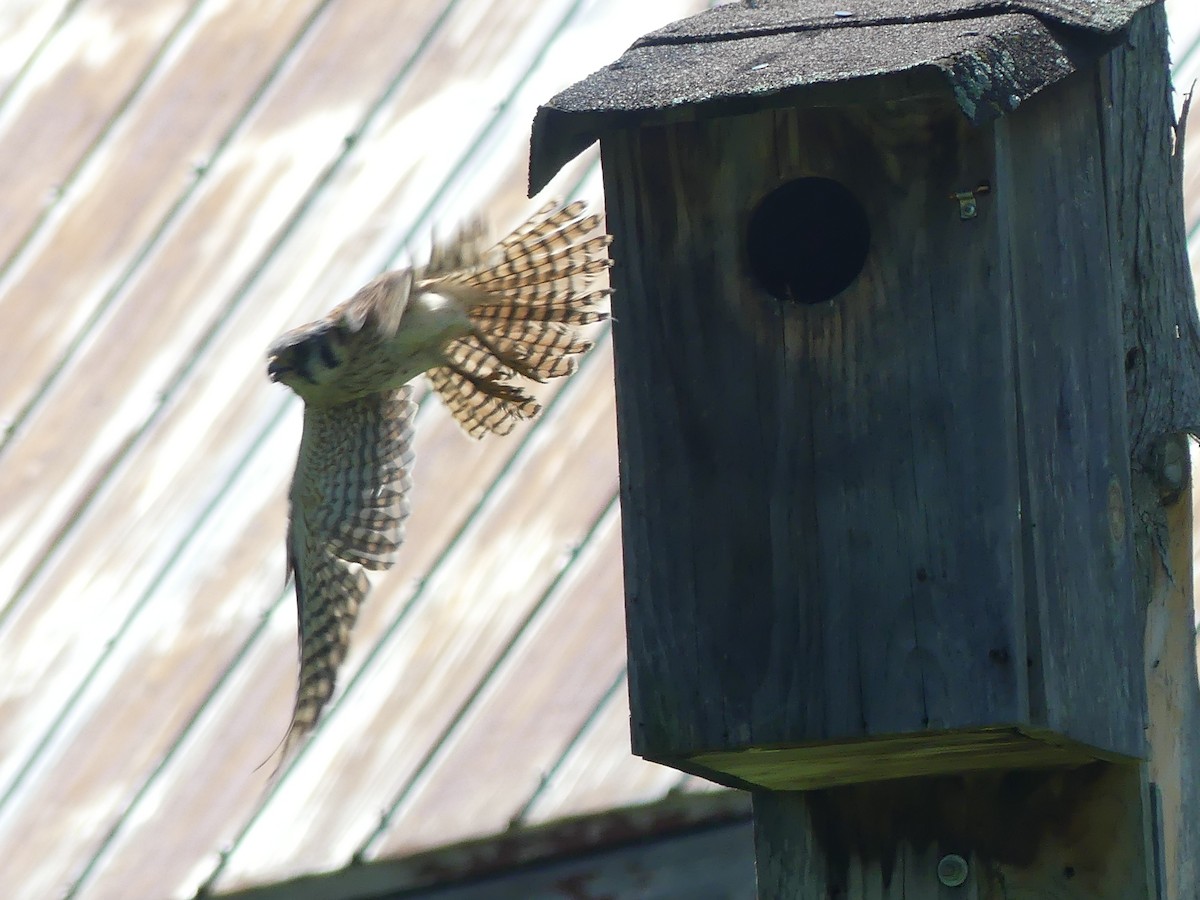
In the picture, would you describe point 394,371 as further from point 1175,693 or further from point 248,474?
point 1175,693

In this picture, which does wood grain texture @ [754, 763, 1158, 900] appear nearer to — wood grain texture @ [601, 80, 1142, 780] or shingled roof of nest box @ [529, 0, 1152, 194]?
wood grain texture @ [601, 80, 1142, 780]

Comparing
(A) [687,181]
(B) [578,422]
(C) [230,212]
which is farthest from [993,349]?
(C) [230,212]

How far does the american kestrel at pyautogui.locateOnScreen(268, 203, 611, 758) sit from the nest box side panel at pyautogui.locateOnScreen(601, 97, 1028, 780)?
70 centimetres

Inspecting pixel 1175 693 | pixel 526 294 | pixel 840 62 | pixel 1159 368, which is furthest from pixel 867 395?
pixel 526 294

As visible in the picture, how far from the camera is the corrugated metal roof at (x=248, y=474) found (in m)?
5.36

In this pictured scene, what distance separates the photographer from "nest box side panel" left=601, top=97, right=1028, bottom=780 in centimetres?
334

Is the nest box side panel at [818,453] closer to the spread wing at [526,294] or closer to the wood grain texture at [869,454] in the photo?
the wood grain texture at [869,454]

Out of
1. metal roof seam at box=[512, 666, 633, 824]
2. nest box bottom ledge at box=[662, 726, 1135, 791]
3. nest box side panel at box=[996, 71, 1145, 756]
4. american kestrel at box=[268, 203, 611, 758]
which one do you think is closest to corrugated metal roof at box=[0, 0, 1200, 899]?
metal roof seam at box=[512, 666, 633, 824]

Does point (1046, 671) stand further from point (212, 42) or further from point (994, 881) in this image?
point (212, 42)

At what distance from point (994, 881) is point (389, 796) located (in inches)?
79.6

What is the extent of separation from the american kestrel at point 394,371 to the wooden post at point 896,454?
2.41 ft

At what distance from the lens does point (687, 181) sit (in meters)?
3.64

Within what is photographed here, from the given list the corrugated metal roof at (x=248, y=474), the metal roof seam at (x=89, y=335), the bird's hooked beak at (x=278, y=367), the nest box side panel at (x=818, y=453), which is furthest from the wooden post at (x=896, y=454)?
the metal roof seam at (x=89, y=335)

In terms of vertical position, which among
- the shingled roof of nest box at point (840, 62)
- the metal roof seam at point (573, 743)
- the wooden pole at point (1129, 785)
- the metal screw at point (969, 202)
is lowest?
the metal roof seam at point (573, 743)
